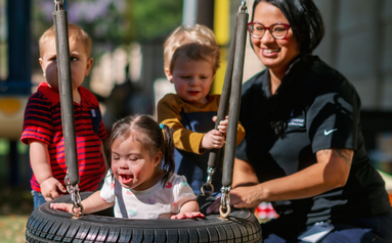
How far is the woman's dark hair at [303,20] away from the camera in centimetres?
209

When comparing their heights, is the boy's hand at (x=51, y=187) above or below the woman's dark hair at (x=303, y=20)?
below

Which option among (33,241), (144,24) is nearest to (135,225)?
(33,241)

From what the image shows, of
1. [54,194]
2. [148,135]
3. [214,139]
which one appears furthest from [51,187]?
[214,139]

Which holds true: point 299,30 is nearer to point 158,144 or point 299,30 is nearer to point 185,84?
point 185,84

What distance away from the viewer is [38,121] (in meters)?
1.92

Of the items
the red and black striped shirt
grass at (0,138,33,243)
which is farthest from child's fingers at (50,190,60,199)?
grass at (0,138,33,243)

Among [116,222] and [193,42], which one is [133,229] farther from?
[193,42]

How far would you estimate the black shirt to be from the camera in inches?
77.2

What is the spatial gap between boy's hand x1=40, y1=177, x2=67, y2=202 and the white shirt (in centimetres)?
22

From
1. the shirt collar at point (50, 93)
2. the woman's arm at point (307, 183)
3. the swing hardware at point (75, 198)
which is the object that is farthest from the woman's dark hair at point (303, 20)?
the swing hardware at point (75, 198)

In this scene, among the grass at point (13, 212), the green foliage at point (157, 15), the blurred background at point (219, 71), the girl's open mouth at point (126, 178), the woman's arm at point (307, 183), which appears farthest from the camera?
the green foliage at point (157, 15)

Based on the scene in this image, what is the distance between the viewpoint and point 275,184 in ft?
6.18

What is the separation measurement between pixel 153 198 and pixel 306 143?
0.81 metres

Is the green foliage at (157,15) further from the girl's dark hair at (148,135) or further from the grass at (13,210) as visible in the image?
the girl's dark hair at (148,135)
